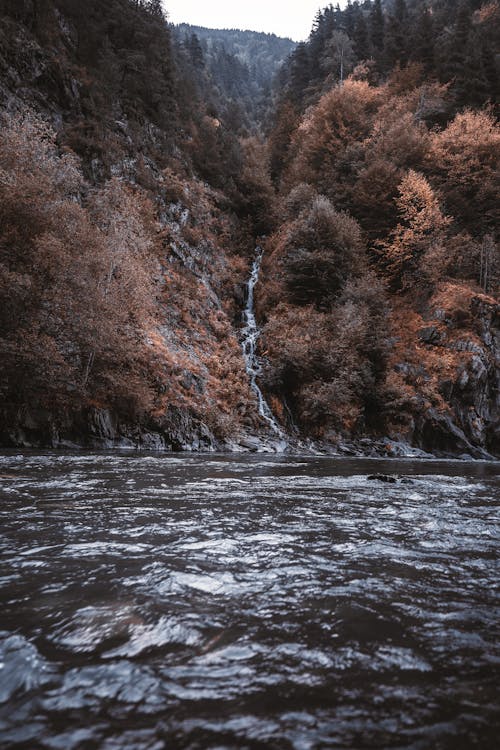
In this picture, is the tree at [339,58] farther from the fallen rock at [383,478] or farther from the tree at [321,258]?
the fallen rock at [383,478]

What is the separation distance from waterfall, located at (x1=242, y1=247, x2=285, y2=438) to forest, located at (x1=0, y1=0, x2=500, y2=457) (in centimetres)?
45

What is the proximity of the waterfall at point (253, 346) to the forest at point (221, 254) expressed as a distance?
45 cm

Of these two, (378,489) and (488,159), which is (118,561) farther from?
(488,159)

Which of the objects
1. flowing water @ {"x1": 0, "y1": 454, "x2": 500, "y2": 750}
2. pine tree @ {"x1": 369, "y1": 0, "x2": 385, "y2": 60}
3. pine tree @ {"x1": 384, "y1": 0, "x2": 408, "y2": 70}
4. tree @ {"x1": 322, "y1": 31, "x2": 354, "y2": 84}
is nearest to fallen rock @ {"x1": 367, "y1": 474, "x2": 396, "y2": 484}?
flowing water @ {"x1": 0, "y1": 454, "x2": 500, "y2": 750}

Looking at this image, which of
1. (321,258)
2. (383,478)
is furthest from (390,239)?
(383,478)

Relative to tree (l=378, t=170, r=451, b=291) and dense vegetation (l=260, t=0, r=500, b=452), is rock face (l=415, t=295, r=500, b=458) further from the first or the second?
tree (l=378, t=170, r=451, b=291)

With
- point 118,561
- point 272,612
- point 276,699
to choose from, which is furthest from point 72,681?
point 118,561

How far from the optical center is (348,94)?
36.3 m

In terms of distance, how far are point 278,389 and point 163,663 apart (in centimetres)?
2032

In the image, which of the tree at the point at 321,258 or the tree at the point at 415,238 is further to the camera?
the tree at the point at 415,238

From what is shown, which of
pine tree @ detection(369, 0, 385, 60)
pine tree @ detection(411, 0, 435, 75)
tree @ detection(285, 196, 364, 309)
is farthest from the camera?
pine tree @ detection(369, 0, 385, 60)

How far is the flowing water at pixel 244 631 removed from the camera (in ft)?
4.48

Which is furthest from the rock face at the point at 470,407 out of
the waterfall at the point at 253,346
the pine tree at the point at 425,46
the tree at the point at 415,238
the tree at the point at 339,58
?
the tree at the point at 339,58

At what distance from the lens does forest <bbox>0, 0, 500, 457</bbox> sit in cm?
1424
